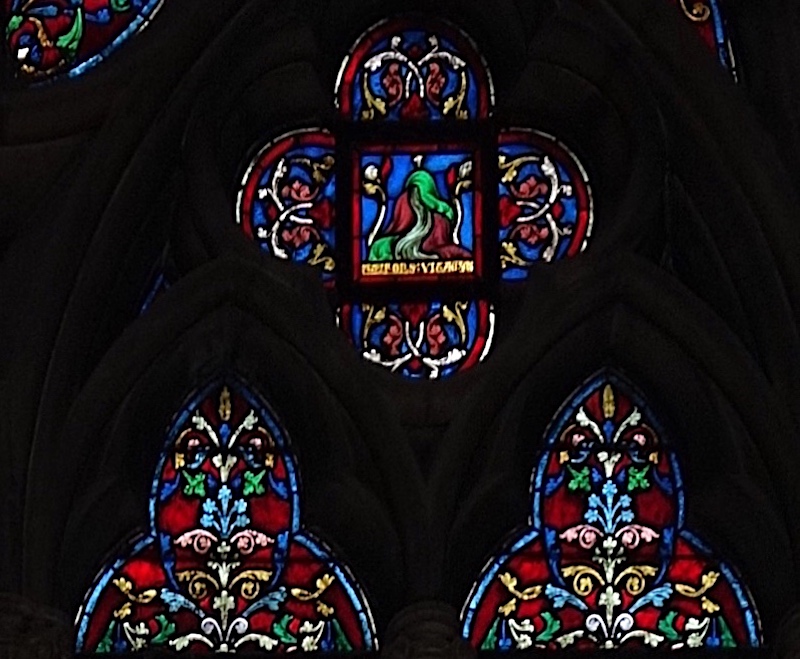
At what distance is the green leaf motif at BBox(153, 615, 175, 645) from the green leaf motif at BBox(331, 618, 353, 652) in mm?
569

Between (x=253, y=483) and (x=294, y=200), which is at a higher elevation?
(x=294, y=200)

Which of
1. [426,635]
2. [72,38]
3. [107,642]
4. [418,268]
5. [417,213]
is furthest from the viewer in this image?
[72,38]

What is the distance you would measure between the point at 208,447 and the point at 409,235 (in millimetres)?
1173

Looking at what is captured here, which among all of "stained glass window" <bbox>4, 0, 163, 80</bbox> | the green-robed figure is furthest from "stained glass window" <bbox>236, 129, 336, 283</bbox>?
"stained glass window" <bbox>4, 0, 163, 80</bbox>

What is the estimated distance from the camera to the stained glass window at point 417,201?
42.4 feet

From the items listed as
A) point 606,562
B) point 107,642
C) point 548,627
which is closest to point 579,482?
point 606,562

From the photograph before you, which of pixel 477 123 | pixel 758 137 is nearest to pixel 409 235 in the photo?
pixel 477 123

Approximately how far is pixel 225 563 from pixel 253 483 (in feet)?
1.14

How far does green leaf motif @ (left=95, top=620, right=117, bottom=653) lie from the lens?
1220cm

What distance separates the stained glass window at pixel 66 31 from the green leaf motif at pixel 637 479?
260cm

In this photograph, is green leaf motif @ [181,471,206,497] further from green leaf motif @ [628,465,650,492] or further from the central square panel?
green leaf motif @ [628,465,650,492]

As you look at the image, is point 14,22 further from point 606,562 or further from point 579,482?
point 606,562

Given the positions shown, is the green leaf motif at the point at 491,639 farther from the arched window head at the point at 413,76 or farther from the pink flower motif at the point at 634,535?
the arched window head at the point at 413,76

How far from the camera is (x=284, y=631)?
12266mm
